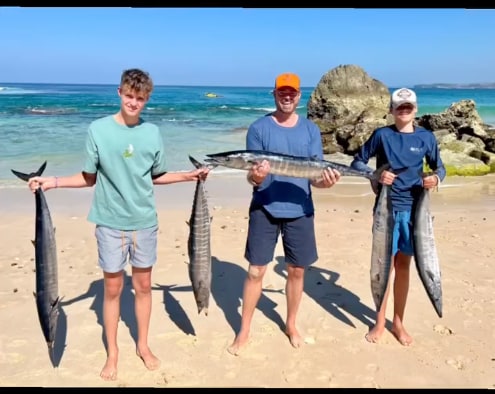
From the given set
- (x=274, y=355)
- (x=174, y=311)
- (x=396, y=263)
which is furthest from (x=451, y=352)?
(x=174, y=311)

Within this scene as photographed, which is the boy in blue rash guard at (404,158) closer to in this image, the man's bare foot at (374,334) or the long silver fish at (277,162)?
the long silver fish at (277,162)

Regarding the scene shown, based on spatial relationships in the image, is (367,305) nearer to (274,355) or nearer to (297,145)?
(274,355)

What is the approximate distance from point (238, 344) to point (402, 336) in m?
1.52

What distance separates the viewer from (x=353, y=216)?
31.1 feet

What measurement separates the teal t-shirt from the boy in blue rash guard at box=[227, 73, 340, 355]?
813 millimetres

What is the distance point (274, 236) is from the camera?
4348 millimetres

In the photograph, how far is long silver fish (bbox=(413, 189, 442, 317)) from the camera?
4266 mm

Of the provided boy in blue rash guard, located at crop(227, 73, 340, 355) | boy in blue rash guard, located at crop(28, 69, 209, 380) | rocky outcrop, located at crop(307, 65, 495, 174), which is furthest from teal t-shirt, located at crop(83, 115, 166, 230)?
rocky outcrop, located at crop(307, 65, 495, 174)

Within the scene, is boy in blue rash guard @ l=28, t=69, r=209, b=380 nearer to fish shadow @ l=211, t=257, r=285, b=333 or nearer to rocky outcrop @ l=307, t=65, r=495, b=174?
fish shadow @ l=211, t=257, r=285, b=333

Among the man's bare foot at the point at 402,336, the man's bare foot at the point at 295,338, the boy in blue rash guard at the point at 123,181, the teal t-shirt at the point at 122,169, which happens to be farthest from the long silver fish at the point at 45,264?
the man's bare foot at the point at 402,336

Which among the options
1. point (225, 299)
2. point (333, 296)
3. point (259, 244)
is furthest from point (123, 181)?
point (333, 296)

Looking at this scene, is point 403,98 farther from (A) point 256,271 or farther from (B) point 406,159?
(A) point 256,271

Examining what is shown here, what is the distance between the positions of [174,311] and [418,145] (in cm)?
293
